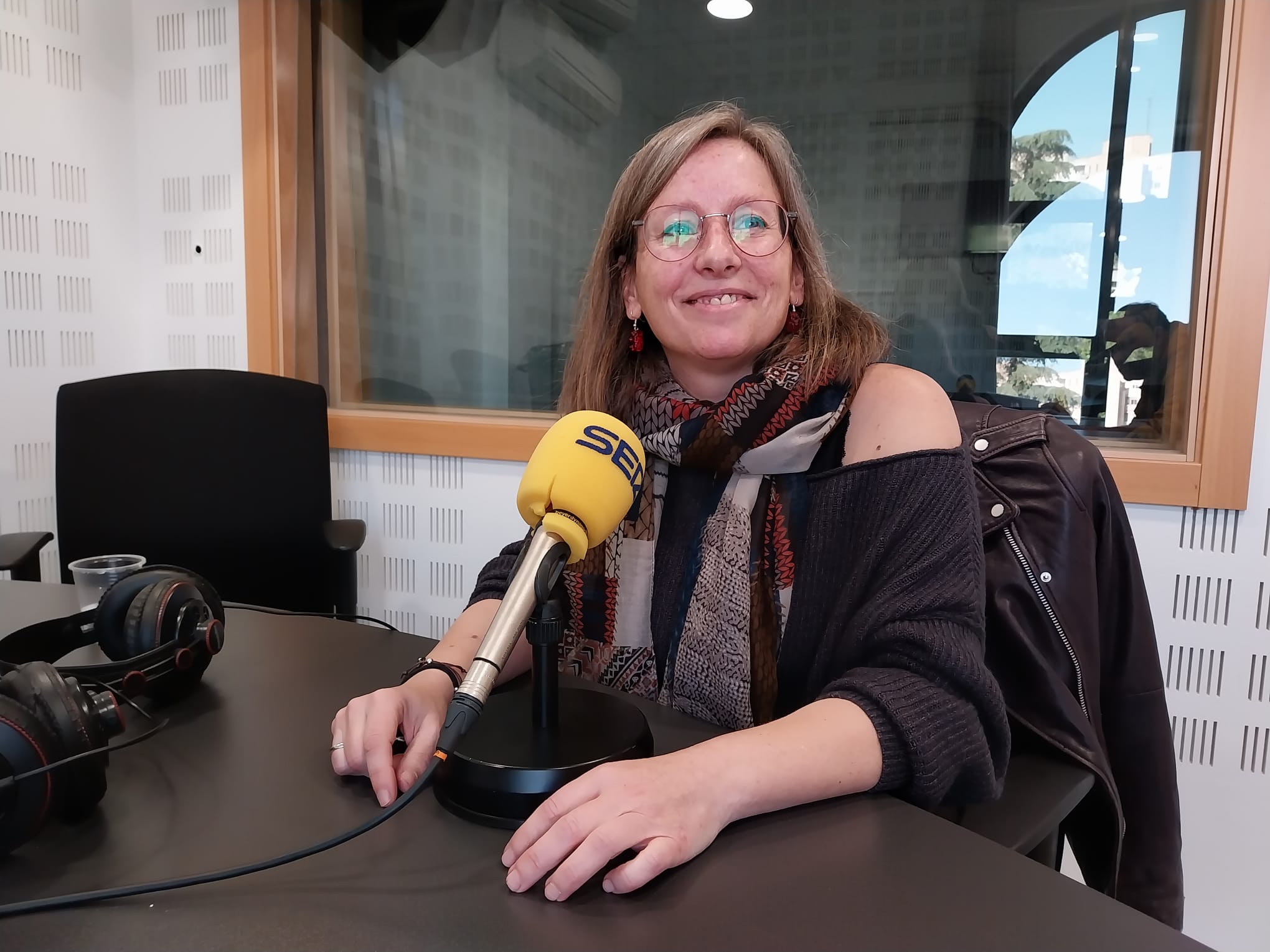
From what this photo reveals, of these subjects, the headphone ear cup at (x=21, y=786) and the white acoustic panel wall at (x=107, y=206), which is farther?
the white acoustic panel wall at (x=107, y=206)

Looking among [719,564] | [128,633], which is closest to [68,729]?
[128,633]

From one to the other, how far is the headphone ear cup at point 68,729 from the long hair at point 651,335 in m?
0.80

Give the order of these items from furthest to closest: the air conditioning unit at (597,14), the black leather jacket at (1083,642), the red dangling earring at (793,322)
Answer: the air conditioning unit at (597,14) < the red dangling earring at (793,322) < the black leather jacket at (1083,642)

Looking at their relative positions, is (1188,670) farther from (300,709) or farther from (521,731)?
(300,709)

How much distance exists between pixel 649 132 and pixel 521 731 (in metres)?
1.99

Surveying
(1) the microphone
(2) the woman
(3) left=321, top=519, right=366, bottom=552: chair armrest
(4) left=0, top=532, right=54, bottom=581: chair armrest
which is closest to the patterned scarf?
(2) the woman

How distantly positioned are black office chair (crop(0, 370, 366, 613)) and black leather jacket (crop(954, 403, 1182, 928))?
1381mm

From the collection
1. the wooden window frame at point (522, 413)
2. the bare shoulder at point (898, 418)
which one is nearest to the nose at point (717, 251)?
the bare shoulder at point (898, 418)

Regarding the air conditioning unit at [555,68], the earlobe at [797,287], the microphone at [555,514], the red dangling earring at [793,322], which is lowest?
→ the microphone at [555,514]

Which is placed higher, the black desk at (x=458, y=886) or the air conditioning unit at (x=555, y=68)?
the air conditioning unit at (x=555, y=68)

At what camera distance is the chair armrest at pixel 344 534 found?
1.87 metres

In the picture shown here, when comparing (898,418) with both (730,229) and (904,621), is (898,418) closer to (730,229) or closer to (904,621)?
(904,621)

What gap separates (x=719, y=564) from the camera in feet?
3.55

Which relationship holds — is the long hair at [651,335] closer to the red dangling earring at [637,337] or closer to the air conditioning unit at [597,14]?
the red dangling earring at [637,337]
